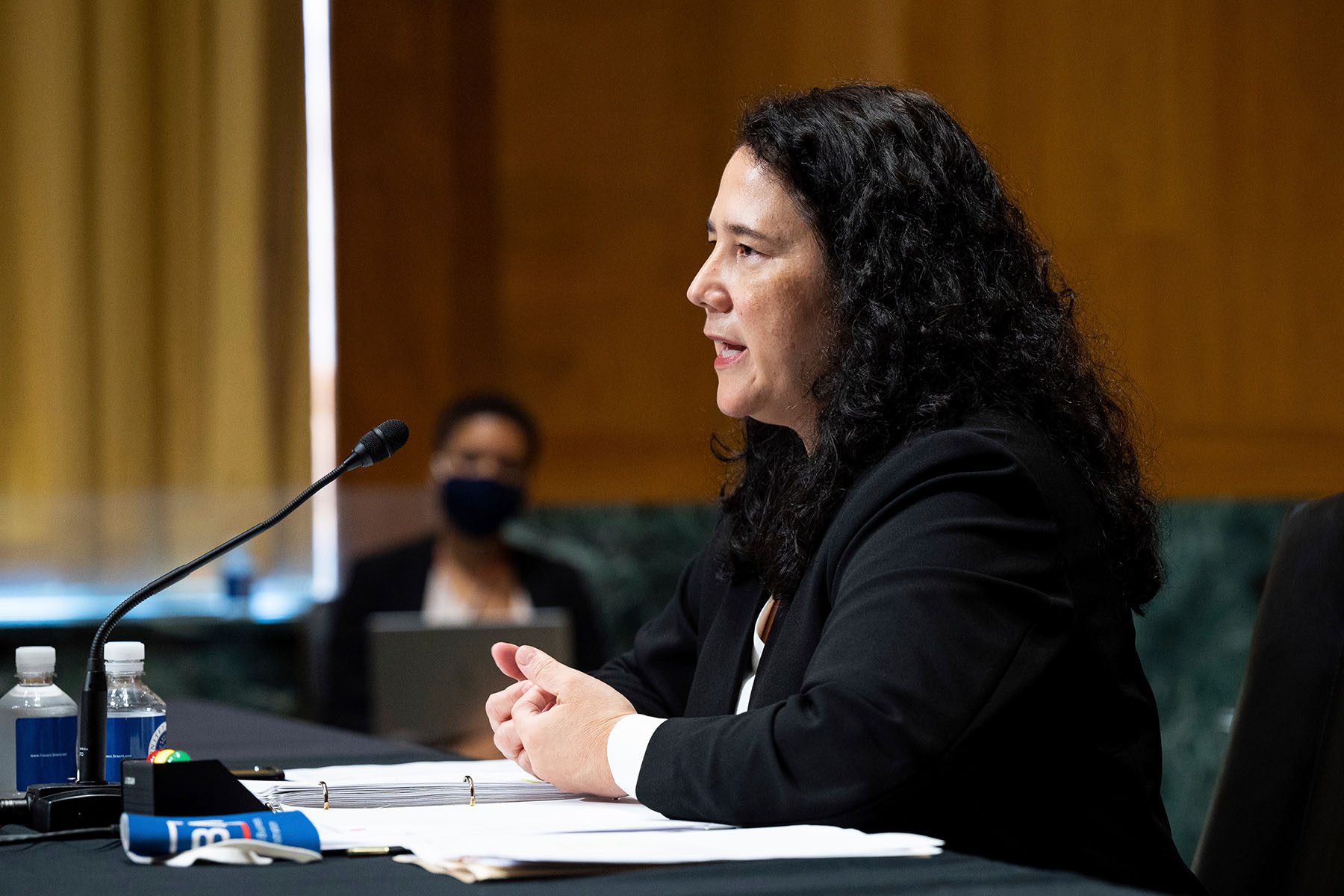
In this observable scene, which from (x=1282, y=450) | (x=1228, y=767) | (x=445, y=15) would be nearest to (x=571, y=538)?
(x=445, y=15)

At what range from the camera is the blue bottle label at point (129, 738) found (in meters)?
1.43

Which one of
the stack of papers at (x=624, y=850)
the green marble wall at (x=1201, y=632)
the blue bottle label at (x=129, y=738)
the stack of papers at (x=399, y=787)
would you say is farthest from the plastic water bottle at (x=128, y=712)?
the green marble wall at (x=1201, y=632)

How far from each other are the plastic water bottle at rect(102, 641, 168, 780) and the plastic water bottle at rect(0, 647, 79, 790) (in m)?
0.04

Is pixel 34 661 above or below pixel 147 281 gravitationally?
below

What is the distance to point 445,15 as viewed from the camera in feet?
14.3

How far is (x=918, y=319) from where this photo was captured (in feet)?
5.14

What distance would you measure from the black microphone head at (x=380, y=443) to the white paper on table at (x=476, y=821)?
367mm

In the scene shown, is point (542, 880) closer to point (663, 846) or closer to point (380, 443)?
point (663, 846)

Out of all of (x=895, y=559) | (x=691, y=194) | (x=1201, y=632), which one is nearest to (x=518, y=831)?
(x=895, y=559)

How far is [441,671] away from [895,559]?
1.82 metres

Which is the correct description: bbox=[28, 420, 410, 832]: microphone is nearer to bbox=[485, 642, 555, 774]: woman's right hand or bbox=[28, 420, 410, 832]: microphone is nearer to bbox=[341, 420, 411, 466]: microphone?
bbox=[341, 420, 411, 466]: microphone

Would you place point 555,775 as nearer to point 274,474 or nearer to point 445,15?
point 274,474

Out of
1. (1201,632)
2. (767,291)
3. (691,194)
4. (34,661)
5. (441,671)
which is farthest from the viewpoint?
(1201,632)

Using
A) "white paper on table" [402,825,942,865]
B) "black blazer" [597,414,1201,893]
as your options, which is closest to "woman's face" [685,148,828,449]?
"black blazer" [597,414,1201,893]
